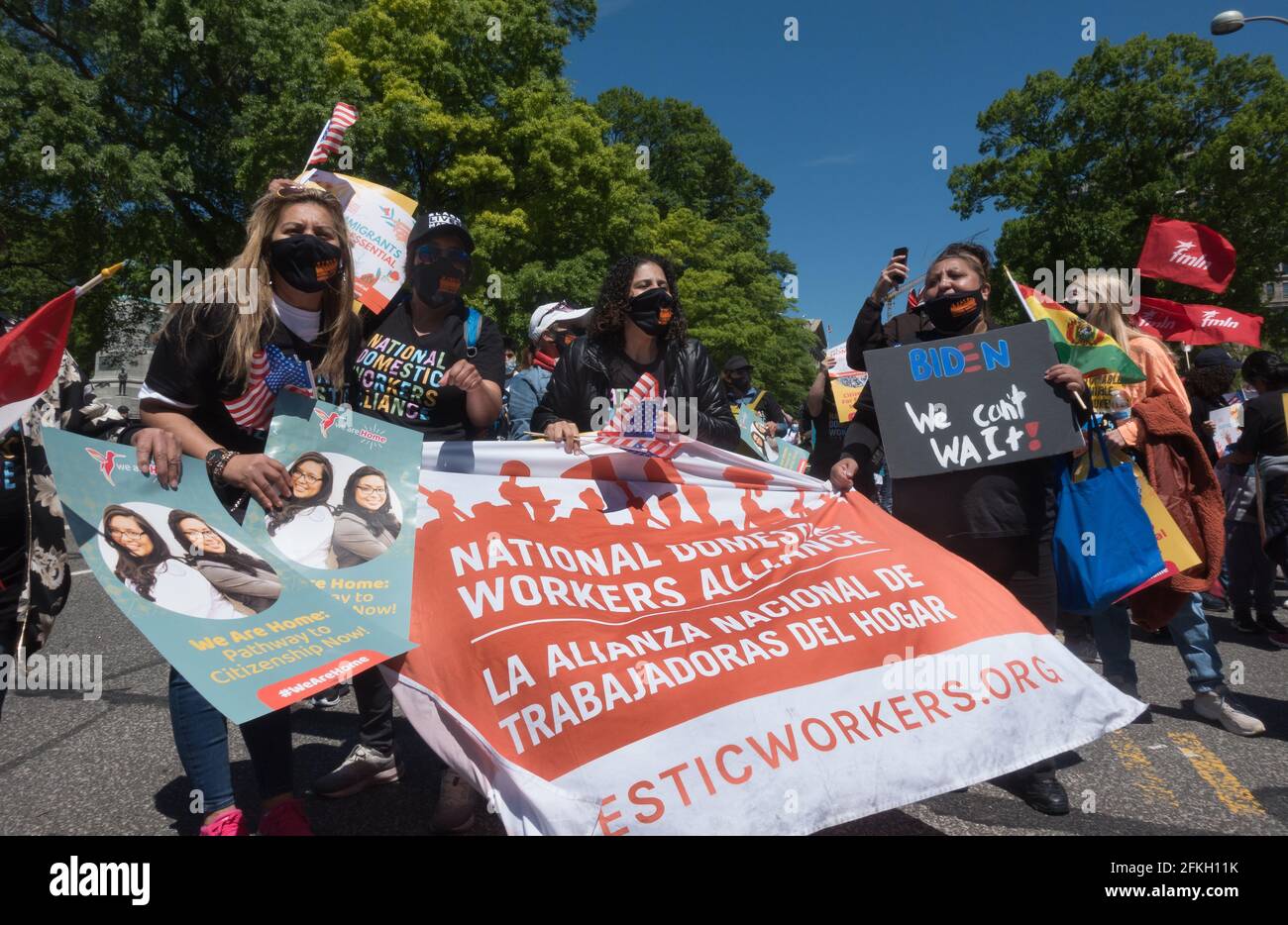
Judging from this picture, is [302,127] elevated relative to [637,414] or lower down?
elevated

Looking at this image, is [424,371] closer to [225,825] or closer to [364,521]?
[364,521]

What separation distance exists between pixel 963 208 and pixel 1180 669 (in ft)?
100

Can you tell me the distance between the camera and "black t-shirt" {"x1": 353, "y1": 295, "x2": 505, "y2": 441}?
2949mm

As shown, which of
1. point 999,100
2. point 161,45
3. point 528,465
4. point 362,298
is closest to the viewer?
point 528,465

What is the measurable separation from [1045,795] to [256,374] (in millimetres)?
2943

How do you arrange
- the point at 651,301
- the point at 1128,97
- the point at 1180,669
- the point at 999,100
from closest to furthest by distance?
1. the point at 651,301
2. the point at 1180,669
3. the point at 1128,97
4. the point at 999,100

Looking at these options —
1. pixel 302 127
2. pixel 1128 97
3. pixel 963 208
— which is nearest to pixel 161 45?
pixel 302 127

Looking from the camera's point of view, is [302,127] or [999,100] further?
[999,100]

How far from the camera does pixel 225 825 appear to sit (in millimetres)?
2305

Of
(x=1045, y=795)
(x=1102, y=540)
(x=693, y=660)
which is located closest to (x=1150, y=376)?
(x=1102, y=540)

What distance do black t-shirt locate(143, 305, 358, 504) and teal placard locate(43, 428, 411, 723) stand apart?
0.69ft

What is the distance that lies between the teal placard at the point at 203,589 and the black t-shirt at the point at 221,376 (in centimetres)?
21

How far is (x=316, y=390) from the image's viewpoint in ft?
8.57
